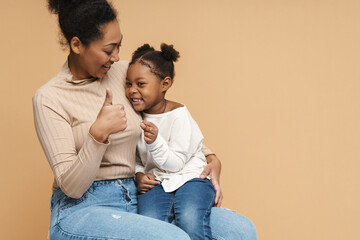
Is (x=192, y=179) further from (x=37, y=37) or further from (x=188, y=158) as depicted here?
(x=37, y=37)

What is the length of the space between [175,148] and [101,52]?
495mm

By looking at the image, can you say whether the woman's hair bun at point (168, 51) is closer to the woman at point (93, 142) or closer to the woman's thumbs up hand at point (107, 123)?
the woman at point (93, 142)

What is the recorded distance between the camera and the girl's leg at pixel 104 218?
1.72 meters

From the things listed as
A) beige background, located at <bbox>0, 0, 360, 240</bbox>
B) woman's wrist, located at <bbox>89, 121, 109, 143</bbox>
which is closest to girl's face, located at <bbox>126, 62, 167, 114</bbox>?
woman's wrist, located at <bbox>89, 121, 109, 143</bbox>

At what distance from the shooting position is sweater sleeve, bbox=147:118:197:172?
77.1 inches

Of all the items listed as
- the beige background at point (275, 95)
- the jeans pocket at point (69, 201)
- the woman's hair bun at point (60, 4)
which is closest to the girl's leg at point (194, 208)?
the jeans pocket at point (69, 201)

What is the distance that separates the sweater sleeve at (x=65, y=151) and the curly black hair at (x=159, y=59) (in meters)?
0.48

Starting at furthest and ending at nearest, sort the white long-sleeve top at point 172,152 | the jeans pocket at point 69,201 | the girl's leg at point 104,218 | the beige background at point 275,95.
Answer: the beige background at point 275,95 < the white long-sleeve top at point 172,152 < the jeans pocket at point 69,201 < the girl's leg at point 104,218

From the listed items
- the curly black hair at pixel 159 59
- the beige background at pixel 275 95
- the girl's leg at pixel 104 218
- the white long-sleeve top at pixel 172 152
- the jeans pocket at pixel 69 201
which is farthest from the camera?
the beige background at pixel 275 95

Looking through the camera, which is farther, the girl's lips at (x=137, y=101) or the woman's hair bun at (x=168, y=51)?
the woman's hair bun at (x=168, y=51)

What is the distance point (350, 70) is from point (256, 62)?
0.66 metres

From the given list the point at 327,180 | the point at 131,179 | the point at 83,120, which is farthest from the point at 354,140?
the point at 83,120

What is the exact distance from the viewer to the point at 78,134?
188 centimetres

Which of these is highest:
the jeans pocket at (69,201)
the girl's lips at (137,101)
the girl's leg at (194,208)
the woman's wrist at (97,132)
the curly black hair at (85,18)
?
the curly black hair at (85,18)
